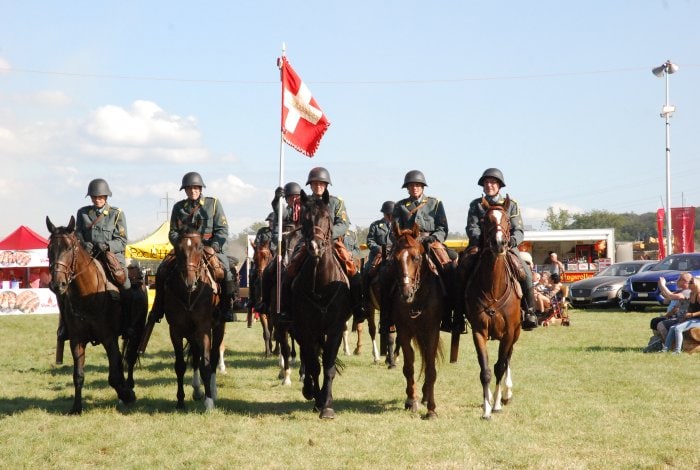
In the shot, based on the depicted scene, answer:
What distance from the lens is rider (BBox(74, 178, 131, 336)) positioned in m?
10.8

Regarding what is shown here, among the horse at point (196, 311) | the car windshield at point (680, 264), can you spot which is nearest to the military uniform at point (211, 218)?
the horse at point (196, 311)

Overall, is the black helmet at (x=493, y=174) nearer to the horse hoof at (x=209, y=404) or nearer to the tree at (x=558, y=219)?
the horse hoof at (x=209, y=404)

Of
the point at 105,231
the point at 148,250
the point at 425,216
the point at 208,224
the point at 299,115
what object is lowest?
the point at 105,231

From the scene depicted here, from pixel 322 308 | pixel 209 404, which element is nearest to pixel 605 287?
pixel 322 308

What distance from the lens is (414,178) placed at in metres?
11.0

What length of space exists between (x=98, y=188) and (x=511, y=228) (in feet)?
19.1

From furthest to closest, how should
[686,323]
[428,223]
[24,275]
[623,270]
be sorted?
1. [24,275]
2. [623,270]
3. [686,323]
4. [428,223]

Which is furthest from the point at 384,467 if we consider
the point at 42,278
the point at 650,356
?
the point at 42,278

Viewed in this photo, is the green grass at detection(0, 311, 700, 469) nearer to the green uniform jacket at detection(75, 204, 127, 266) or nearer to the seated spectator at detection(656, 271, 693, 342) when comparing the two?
the seated spectator at detection(656, 271, 693, 342)

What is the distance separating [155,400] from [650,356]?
9986 mm

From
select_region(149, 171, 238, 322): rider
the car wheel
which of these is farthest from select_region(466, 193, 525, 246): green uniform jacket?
the car wheel

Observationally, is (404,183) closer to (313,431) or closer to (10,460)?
(313,431)

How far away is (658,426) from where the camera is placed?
917 centimetres

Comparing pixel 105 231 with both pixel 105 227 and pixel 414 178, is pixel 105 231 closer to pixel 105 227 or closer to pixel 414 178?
pixel 105 227
